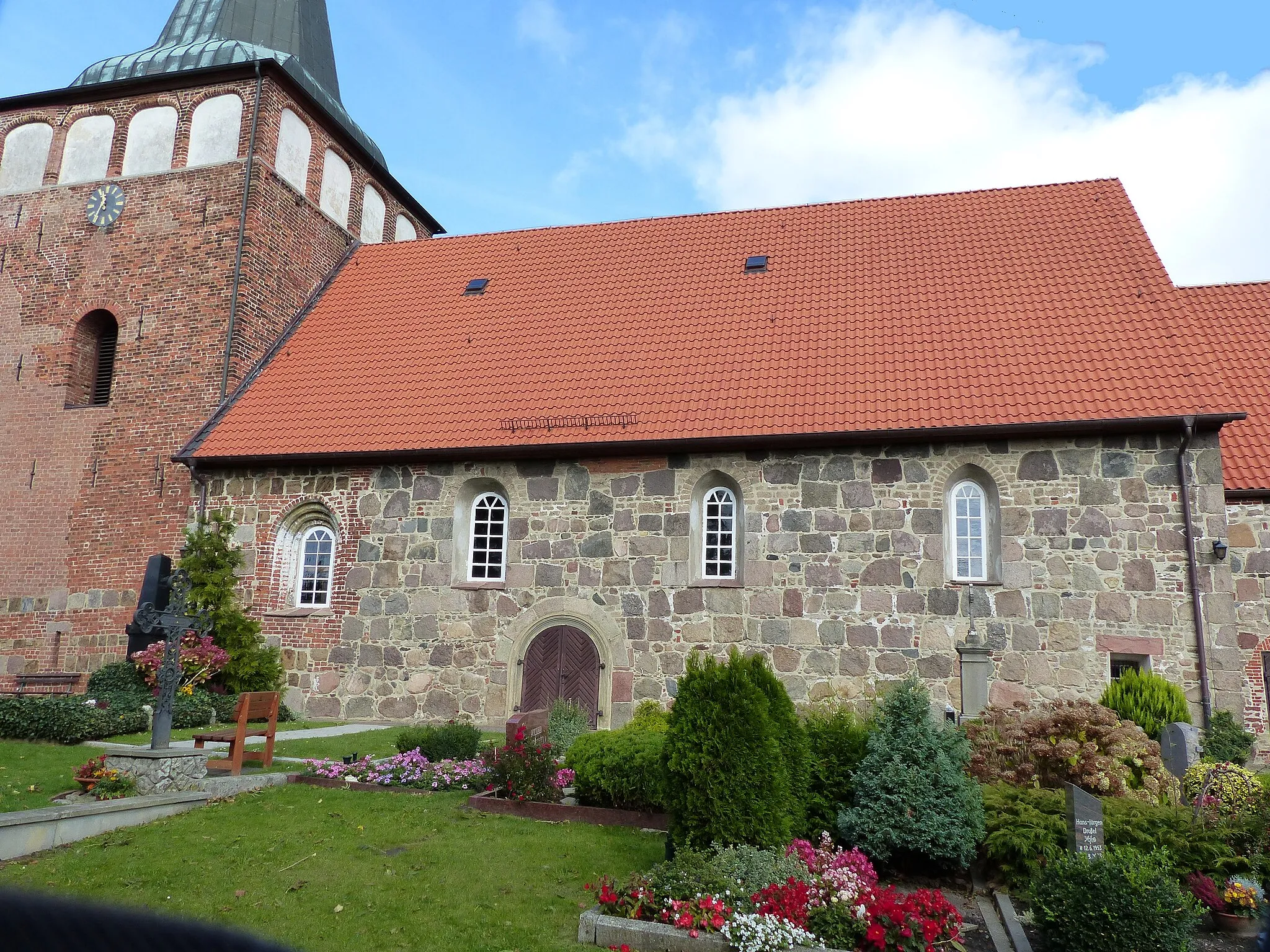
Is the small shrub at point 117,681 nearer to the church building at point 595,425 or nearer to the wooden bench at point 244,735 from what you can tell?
the church building at point 595,425

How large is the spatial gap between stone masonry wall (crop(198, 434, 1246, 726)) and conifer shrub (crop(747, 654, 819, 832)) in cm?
548

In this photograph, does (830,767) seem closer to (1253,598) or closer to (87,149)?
(1253,598)

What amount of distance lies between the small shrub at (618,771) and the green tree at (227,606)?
719 cm

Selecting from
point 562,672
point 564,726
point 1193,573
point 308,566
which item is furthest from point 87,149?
point 1193,573

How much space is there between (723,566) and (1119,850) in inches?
303

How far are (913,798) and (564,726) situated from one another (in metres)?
4.56

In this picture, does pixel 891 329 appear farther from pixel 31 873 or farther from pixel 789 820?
pixel 31 873

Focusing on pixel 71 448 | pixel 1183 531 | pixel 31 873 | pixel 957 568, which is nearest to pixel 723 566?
pixel 957 568

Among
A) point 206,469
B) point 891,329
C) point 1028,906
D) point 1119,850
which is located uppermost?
point 891,329

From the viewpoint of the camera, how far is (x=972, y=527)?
41.1 feet

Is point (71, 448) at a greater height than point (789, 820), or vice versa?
point (71, 448)

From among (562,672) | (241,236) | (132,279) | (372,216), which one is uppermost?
(372,216)

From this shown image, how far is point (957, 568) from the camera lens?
12.4 meters

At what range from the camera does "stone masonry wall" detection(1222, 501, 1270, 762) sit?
12.1m
